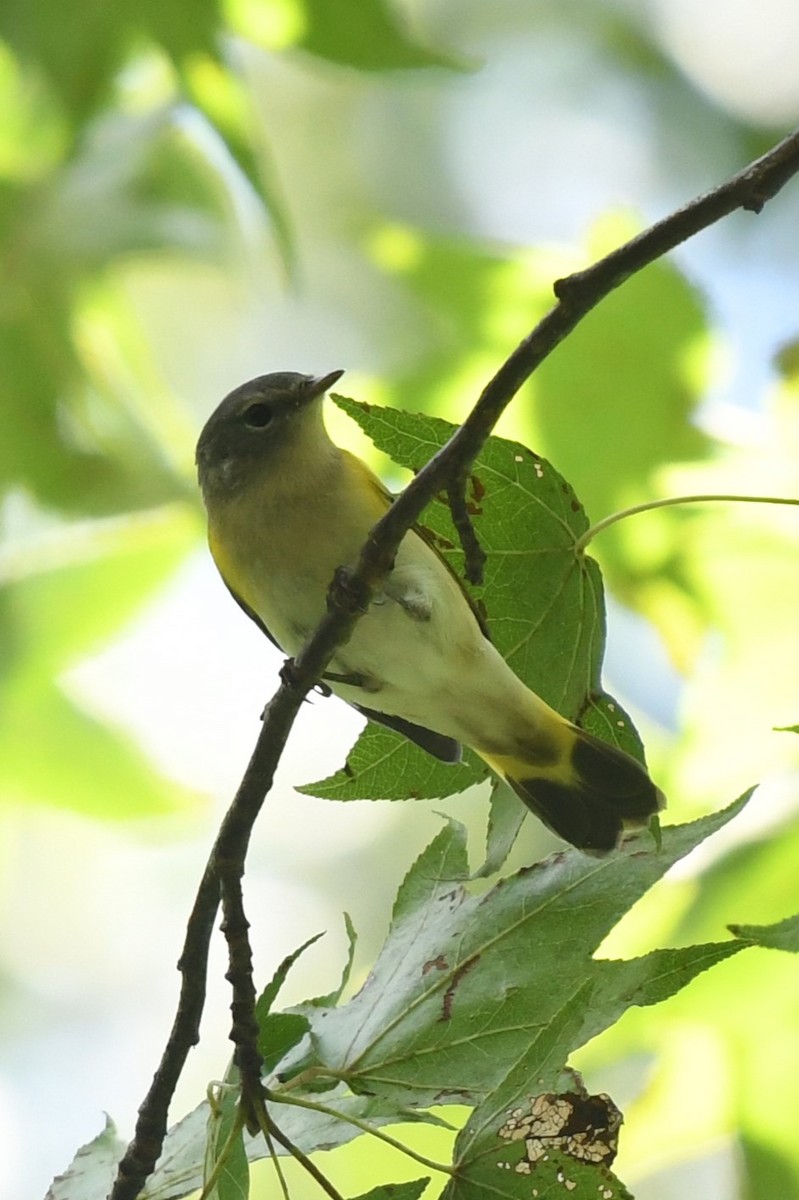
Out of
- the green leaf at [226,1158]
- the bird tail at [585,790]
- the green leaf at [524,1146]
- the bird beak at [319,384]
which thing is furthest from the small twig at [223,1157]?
the bird beak at [319,384]

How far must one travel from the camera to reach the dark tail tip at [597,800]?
1.27 m

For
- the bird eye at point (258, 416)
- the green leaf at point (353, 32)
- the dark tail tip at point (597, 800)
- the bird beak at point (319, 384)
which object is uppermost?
the green leaf at point (353, 32)

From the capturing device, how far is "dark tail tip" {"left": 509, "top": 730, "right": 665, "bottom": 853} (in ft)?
4.17

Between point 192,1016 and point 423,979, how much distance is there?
0.48 feet

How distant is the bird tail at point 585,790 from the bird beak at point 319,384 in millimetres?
402

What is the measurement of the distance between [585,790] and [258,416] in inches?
20.5

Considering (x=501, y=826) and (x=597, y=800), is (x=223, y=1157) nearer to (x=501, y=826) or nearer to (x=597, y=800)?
(x=501, y=826)

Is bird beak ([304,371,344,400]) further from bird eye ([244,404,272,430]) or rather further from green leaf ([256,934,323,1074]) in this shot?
green leaf ([256,934,323,1074])

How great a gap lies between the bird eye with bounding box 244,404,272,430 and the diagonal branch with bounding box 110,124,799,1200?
570 millimetres

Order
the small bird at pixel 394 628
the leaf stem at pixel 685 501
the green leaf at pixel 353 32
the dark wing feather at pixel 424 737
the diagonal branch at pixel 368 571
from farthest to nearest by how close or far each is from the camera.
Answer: the green leaf at pixel 353 32, the small bird at pixel 394 628, the dark wing feather at pixel 424 737, the leaf stem at pixel 685 501, the diagonal branch at pixel 368 571

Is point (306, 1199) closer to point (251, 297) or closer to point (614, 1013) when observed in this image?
point (251, 297)

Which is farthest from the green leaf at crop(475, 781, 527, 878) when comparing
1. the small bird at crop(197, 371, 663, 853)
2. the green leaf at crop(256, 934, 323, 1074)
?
the small bird at crop(197, 371, 663, 853)

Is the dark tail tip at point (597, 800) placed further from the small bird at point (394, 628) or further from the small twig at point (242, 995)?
the small twig at point (242, 995)

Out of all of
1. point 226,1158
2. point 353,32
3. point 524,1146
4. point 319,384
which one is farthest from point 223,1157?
point 353,32
